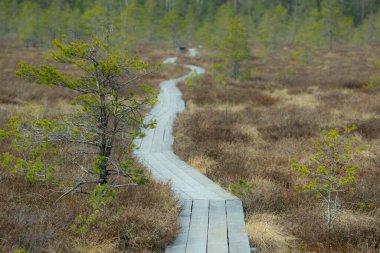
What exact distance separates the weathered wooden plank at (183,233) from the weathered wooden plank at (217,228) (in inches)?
12.5

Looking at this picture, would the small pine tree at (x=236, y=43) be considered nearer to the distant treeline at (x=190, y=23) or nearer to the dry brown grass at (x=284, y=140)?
the dry brown grass at (x=284, y=140)

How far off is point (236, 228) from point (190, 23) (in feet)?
201

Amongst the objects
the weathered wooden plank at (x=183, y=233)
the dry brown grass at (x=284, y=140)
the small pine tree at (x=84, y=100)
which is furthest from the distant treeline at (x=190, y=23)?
the small pine tree at (x=84, y=100)

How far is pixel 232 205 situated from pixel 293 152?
4.22 meters

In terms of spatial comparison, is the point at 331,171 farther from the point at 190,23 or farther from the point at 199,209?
the point at 190,23

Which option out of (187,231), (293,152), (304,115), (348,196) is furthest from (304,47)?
(187,231)

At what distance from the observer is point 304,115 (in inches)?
549

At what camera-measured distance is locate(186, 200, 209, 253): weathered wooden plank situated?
15.2 ft

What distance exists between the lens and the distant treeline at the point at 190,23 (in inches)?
1747

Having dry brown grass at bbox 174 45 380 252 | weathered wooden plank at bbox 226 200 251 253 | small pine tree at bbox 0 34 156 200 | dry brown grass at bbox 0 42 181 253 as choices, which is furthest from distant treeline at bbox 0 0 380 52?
small pine tree at bbox 0 34 156 200

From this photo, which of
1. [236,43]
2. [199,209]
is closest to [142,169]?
[199,209]

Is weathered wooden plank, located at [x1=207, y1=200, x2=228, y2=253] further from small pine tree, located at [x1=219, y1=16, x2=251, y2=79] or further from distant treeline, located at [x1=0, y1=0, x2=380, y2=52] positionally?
distant treeline, located at [x1=0, y1=0, x2=380, y2=52]

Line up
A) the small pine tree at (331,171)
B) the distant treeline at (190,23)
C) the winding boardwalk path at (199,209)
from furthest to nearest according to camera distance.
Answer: the distant treeline at (190,23) → the small pine tree at (331,171) → the winding boardwalk path at (199,209)

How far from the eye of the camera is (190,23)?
208 ft
